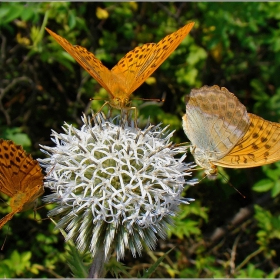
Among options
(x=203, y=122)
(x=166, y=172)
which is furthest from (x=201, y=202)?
(x=166, y=172)

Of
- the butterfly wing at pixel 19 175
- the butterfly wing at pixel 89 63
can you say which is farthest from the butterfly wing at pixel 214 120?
the butterfly wing at pixel 19 175

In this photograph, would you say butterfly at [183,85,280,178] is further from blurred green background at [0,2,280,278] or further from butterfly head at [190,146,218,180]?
blurred green background at [0,2,280,278]

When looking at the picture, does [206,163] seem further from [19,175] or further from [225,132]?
[19,175]

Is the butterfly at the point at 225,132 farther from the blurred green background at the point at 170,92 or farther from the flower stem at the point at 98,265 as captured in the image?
the blurred green background at the point at 170,92

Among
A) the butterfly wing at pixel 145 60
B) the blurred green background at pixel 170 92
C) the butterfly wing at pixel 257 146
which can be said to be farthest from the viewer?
the blurred green background at pixel 170 92

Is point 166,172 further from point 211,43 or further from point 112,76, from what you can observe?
point 211,43

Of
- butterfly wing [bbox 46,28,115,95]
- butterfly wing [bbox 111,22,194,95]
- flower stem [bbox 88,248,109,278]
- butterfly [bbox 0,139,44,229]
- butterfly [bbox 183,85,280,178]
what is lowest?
flower stem [bbox 88,248,109,278]

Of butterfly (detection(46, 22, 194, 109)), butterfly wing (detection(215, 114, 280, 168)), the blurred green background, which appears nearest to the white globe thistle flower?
butterfly (detection(46, 22, 194, 109))
